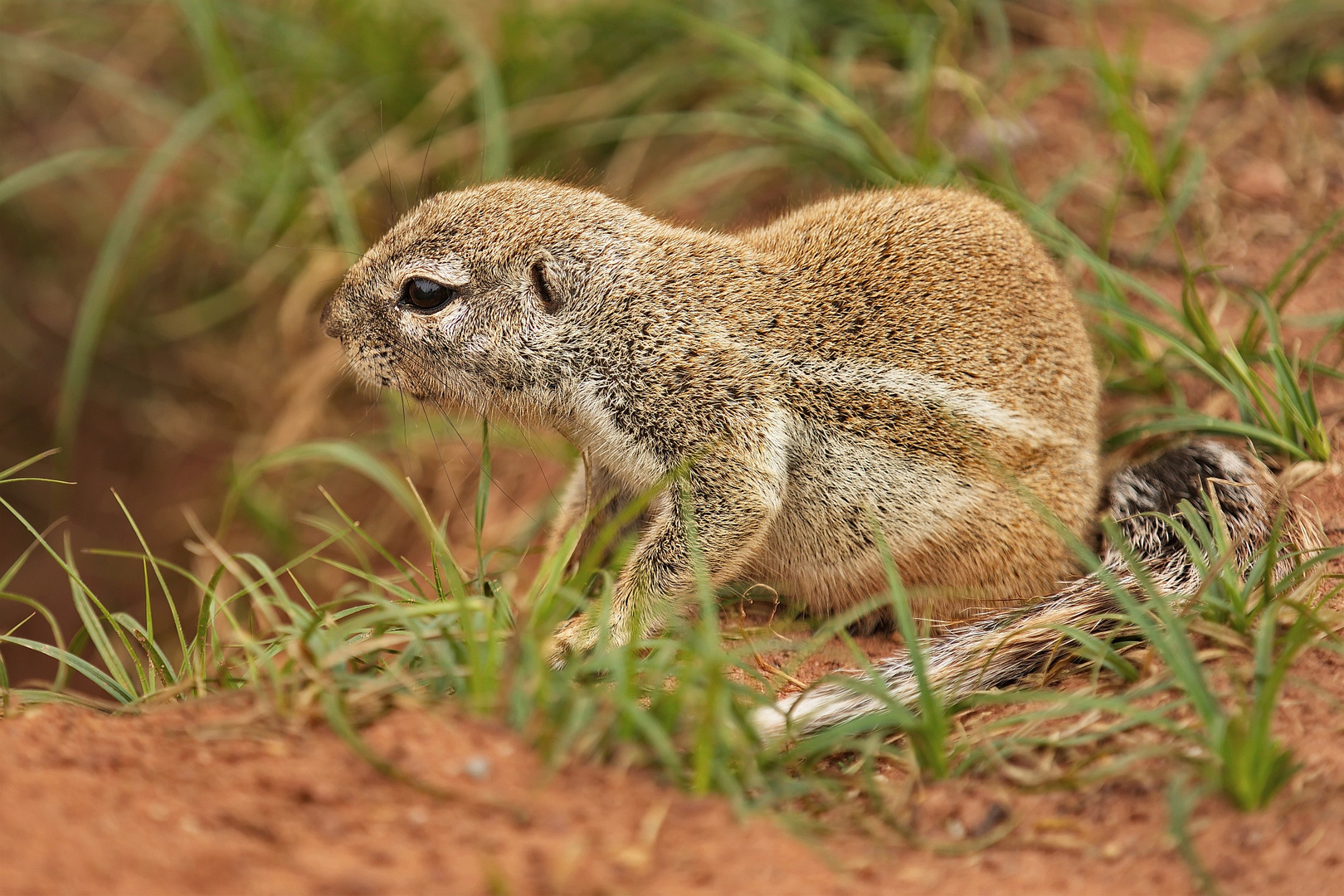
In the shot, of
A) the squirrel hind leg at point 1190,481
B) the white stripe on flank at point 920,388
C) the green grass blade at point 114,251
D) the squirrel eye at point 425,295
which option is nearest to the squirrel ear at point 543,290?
the squirrel eye at point 425,295

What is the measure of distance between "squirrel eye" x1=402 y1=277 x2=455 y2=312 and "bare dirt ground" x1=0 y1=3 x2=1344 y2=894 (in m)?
1.52

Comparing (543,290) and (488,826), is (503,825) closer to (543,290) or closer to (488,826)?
(488,826)

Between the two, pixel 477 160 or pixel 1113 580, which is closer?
pixel 1113 580

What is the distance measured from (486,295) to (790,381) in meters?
0.99

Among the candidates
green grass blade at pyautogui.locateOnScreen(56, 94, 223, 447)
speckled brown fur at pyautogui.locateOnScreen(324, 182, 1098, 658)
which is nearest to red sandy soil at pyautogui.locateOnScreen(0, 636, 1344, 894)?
speckled brown fur at pyautogui.locateOnScreen(324, 182, 1098, 658)

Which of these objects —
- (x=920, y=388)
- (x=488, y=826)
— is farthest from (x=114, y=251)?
(x=488, y=826)

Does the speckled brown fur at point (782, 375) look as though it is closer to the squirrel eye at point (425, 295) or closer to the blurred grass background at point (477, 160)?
the squirrel eye at point (425, 295)

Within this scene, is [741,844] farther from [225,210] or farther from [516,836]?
[225,210]

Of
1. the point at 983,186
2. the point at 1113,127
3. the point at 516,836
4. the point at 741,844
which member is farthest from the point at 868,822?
the point at 1113,127

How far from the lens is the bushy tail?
2.76m

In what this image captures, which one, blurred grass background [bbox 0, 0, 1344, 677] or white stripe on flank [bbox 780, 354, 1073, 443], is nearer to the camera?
white stripe on flank [bbox 780, 354, 1073, 443]

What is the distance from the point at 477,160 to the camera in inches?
212

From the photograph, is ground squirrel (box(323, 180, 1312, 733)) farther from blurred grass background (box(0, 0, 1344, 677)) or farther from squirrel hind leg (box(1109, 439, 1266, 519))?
blurred grass background (box(0, 0, 1344, 677))

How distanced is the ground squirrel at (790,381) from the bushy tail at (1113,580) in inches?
0.8
